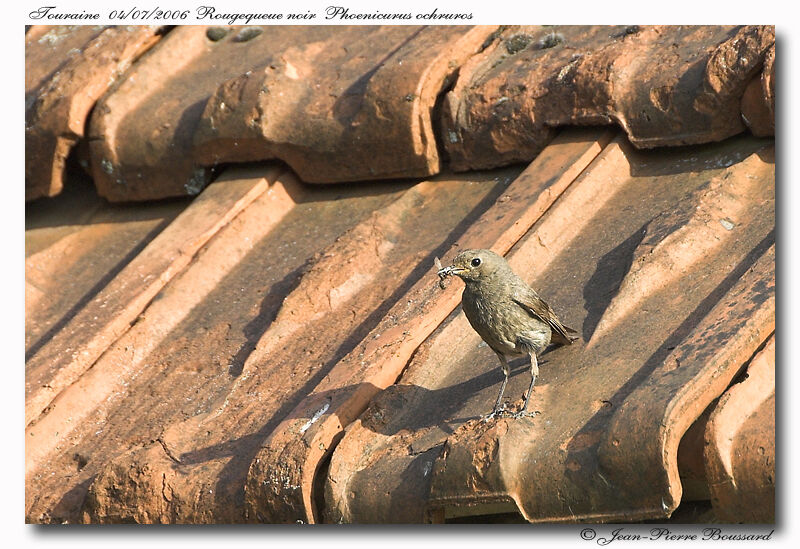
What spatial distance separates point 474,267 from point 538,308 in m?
0.35

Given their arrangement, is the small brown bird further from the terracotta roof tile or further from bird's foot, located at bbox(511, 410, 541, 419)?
bird's foot, located at bbox(511, 410, 541, 419)

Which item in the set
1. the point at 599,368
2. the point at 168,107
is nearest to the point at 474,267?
the point at 599,368

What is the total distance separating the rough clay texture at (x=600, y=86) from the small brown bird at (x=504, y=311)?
1467 mm

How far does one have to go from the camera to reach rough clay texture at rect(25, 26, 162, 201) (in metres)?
7.82

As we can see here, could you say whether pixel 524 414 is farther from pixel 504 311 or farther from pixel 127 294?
pixel 127 294

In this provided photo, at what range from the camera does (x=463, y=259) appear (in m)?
5.18

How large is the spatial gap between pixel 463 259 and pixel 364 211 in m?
1.79

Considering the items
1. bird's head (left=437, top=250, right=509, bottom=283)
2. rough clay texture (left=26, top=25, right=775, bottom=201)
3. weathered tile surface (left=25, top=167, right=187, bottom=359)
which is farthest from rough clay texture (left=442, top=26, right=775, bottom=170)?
weathered tile surface (left=25, top=167, right=187, bottom=359)

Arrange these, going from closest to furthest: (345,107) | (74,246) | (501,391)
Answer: (501,391) < (345,107) < (74,246)

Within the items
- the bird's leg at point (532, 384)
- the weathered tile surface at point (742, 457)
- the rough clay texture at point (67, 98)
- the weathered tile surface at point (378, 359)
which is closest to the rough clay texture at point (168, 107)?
the rough clay texture at point (67, 98)

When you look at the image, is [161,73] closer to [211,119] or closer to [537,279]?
[211,119]

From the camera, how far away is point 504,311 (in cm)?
508

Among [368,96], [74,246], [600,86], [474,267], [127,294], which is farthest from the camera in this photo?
[74,246]

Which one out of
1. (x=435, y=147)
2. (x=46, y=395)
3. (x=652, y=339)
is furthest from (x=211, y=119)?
(x=652, y=339)
